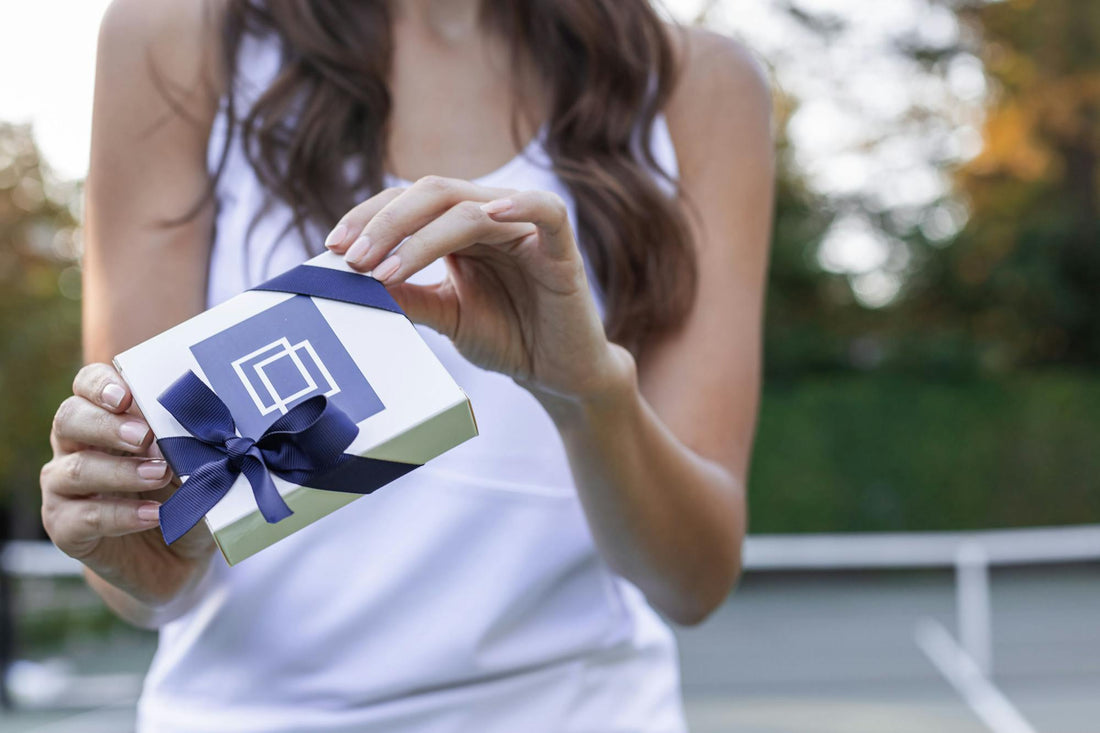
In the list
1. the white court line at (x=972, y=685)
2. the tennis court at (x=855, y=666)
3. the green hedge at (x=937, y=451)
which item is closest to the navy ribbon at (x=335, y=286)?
the tennis court at (x=855, y=666)

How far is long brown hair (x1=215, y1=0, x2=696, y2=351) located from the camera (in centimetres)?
152

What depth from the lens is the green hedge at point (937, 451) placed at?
594 inches

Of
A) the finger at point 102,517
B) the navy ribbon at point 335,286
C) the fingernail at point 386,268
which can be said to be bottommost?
the finger at point 102,517

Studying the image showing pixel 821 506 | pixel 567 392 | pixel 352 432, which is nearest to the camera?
pixel 352 432

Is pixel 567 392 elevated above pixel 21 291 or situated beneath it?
elevated above

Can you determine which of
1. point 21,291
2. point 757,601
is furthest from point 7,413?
point 757,601

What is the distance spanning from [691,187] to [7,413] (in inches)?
532

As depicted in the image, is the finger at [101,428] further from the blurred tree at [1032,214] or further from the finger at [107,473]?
the blurred tree at [1032,214]

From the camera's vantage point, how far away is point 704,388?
5.32ft

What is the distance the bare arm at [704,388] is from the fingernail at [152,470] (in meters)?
0.46

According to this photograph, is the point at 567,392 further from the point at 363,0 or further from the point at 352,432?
the point at 363,0

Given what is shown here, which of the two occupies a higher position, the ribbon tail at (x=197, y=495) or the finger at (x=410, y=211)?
the finger at (x=410, y=211)

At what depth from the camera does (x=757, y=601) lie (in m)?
13.4

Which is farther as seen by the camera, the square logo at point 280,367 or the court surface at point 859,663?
the court surface at point 859,663
